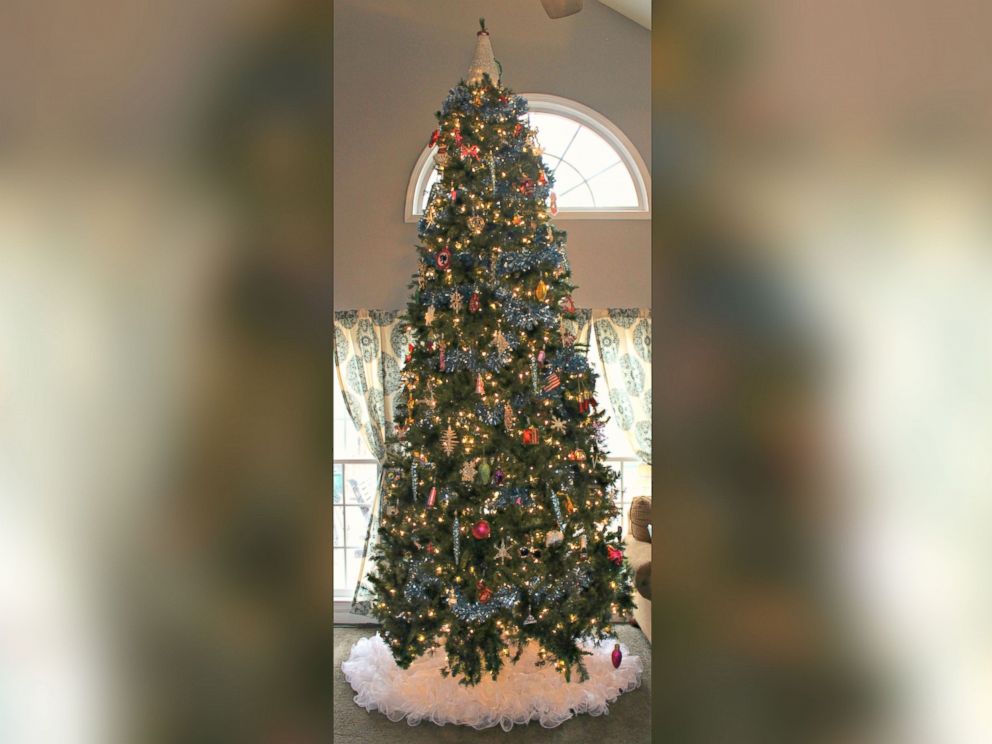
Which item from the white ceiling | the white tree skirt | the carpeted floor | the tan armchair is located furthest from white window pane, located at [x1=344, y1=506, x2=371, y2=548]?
the white ceiling

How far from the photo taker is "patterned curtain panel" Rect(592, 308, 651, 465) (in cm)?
506

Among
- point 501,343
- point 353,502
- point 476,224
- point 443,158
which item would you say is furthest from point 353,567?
point 443,158

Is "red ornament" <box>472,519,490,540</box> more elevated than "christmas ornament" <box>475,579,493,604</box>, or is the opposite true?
"red ornament" <box>472,519,490,540</box>

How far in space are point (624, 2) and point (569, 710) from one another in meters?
4.06

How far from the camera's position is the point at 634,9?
481 centimetres

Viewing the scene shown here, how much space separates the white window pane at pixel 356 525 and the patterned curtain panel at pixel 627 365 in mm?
1839

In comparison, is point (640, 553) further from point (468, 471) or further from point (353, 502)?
point (353, 502)

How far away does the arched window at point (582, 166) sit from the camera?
4.96 meters

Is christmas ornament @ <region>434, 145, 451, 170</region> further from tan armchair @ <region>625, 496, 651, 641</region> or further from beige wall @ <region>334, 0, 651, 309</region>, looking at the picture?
tan armchair @ <region>625, 496, 651, 641</region>

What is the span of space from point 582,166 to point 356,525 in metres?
2.84
